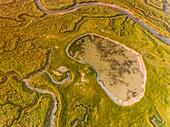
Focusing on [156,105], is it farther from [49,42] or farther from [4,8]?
[4,8]

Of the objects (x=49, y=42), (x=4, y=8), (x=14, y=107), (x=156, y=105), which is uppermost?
(x=4, y=8)

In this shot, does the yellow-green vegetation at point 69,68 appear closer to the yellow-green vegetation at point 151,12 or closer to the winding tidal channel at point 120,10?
the yellow-green vegetation at point 151,12

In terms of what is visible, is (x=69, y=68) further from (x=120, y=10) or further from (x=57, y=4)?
(x=120, y=10)

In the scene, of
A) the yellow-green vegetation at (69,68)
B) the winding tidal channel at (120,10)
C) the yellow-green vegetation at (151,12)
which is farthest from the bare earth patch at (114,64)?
the yellow-green vegetation at (151,12)

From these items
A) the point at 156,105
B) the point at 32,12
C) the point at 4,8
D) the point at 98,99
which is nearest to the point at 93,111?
the point at 98,99

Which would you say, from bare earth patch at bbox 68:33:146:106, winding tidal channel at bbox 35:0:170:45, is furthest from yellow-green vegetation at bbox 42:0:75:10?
bare earth patch at bbox 68:33:146:106

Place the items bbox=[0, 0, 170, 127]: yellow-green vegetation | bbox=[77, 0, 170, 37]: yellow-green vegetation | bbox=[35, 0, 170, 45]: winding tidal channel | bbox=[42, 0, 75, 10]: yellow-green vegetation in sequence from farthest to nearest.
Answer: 1. bbox=[42, 0, 75, 10]: yellow-green vegetation
2. bbox=[77, 0, 170, 37]: yellow-green vegetation
3. bbox=[35, 0, 170, 45]: winding tidal channel
4. bbox=[0, 0, 170, 127]: yellow-green vegetation

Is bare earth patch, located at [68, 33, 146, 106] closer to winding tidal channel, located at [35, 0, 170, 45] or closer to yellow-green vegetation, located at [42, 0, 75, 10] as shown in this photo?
winding tidal channel, located at [35, 0, 170, 45]

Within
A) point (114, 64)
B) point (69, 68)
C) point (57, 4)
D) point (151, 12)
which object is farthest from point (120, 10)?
point (69, 68)
